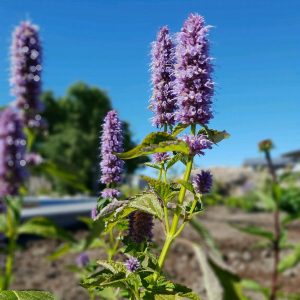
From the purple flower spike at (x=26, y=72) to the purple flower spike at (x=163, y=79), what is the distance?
1203mm

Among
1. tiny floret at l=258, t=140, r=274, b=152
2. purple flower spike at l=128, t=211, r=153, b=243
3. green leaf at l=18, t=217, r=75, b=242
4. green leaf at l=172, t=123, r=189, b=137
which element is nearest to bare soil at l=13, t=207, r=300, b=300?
tiny floret at l=258, t=140, r=274, b=152

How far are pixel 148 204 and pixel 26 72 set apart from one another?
5.26 ft

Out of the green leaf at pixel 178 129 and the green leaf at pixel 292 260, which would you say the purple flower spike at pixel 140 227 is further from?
the green leaf at pixel 292 260

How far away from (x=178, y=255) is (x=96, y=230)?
580 cm

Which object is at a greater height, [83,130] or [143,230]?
[83,130]

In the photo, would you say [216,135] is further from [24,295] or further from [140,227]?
[24,295]

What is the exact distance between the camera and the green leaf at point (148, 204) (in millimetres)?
959

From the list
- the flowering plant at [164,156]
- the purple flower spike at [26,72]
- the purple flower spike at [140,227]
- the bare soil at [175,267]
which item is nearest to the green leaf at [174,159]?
the flowering plant at [164,156]

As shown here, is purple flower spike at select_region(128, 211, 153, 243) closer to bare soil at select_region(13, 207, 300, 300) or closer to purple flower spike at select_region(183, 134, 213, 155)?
purple flower spike at select_region(183, 134, 213, 155)

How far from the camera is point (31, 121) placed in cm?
281

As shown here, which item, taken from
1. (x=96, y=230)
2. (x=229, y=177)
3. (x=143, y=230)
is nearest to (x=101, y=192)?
(x=143, y=230)

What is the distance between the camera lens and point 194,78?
905 mm

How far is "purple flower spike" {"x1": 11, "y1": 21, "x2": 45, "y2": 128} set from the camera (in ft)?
7.68

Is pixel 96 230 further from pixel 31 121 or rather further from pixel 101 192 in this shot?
pixel 31 121
